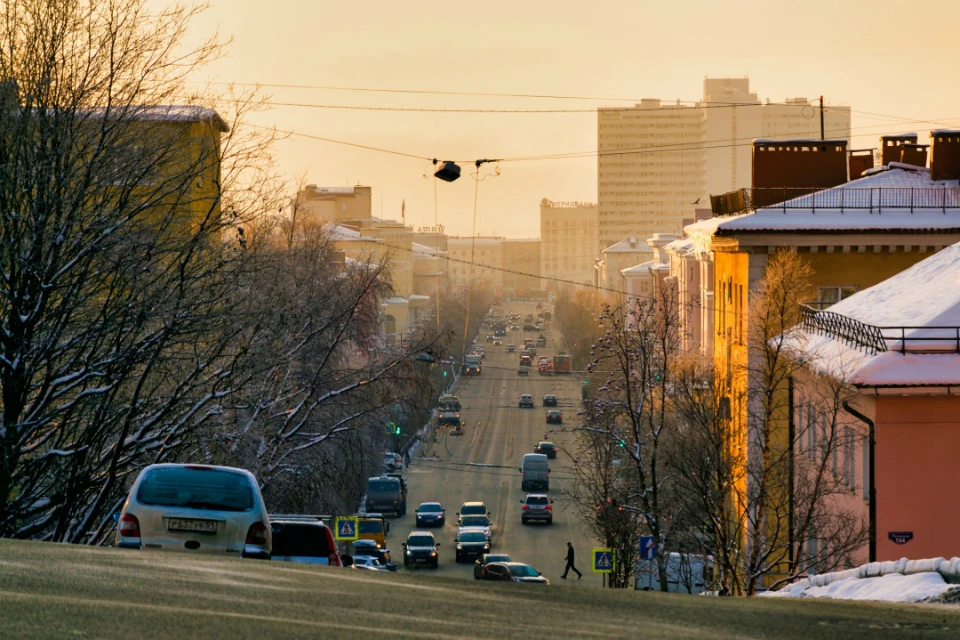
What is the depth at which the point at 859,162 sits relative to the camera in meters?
39.3

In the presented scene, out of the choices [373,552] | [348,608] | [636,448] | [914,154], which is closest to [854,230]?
[914,154]

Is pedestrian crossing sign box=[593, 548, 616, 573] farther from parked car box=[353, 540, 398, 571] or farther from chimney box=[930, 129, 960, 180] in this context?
chimney box=[930, 129, 960, 180]

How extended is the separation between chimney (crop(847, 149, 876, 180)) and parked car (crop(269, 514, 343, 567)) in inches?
1120

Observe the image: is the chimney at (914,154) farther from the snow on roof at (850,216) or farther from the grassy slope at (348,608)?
the grassy slope at (348,608)

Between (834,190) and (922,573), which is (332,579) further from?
(834,190)

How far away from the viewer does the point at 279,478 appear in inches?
1034

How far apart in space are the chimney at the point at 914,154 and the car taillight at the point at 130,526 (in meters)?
29.8

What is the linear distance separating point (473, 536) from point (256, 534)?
34.1 meters

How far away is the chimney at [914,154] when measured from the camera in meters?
36.9

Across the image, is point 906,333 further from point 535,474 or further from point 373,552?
point 535,474

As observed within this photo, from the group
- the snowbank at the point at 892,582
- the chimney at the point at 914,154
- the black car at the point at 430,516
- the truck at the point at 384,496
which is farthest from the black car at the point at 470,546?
the snowbank at the point at 892,582

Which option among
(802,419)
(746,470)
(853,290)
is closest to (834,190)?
(853,290)

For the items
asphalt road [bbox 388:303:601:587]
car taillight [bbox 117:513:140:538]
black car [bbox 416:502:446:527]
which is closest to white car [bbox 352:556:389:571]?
asphalt road [bbox 388:303:601:587]

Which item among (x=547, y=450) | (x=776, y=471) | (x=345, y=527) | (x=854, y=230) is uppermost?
(x=854, y=230)
